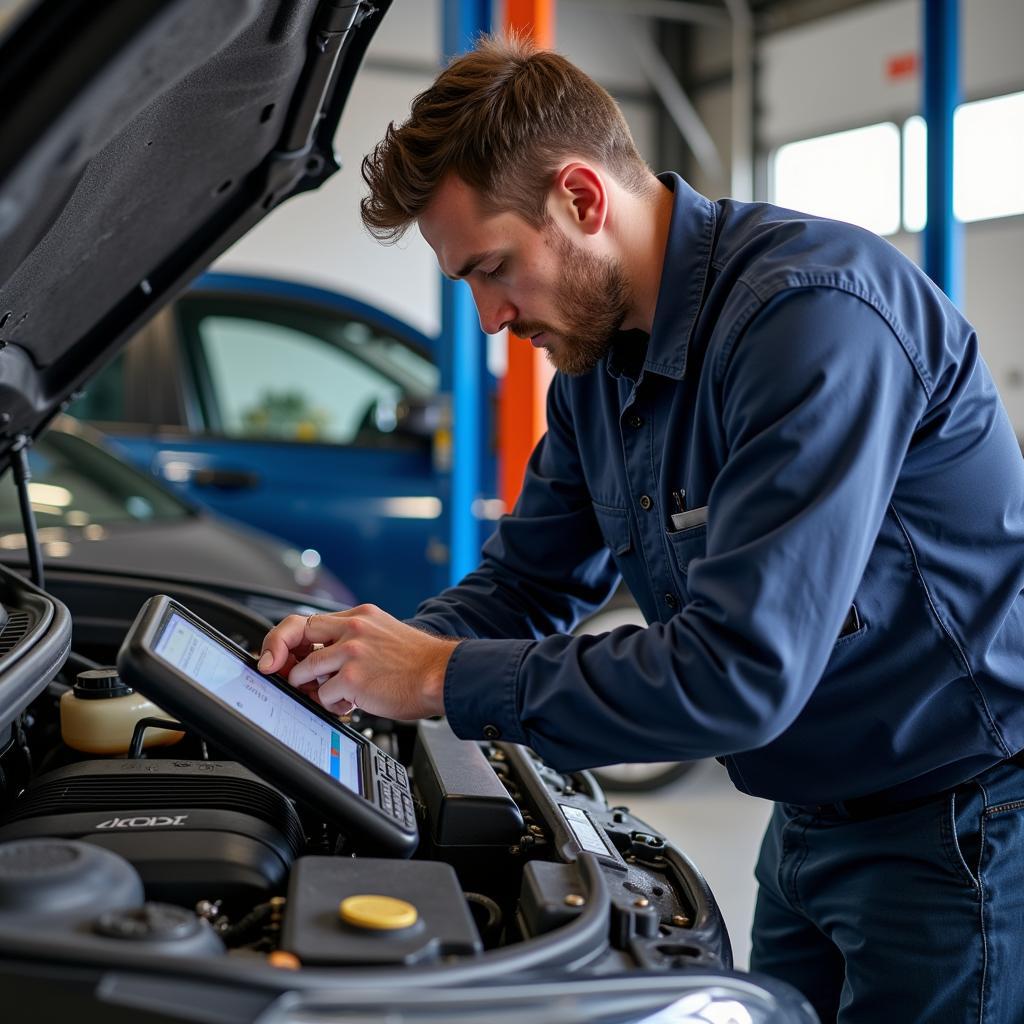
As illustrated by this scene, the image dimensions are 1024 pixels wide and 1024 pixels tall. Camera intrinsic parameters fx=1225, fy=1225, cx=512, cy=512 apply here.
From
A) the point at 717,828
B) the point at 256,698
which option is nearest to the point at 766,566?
the point at 256,698

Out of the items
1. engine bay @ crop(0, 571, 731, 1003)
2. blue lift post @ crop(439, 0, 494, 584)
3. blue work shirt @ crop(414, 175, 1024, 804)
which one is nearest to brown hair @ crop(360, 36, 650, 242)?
blue work shirt @ crop(414, 175, 1024, 804)

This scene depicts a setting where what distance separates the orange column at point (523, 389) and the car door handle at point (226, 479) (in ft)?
2.94

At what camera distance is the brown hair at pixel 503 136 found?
1230mm

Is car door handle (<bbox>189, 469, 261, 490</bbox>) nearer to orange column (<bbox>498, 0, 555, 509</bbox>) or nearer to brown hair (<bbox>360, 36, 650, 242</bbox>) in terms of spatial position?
orange column (<bbox>498, 0, 555, 509</bbox>)

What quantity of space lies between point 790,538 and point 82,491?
9.58 feet

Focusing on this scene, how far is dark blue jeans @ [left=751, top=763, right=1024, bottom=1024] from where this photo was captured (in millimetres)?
1240

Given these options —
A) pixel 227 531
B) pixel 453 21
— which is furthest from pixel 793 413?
pixel 453 21

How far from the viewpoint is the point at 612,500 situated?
1.45 meters

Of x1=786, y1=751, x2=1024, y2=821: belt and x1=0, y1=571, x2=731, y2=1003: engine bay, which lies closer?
x1=0, y1=571, x2=731, y2=1003: engine bay

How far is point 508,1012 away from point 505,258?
75 cm

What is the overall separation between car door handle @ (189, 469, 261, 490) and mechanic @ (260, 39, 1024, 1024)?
114 inches

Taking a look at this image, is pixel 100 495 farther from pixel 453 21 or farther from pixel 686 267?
pixel 686 267

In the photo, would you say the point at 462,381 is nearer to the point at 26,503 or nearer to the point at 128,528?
the point at 128,528

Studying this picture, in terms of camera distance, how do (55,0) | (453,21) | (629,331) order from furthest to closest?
1. (453,21)
2. (629,331)
3. (55,0)
